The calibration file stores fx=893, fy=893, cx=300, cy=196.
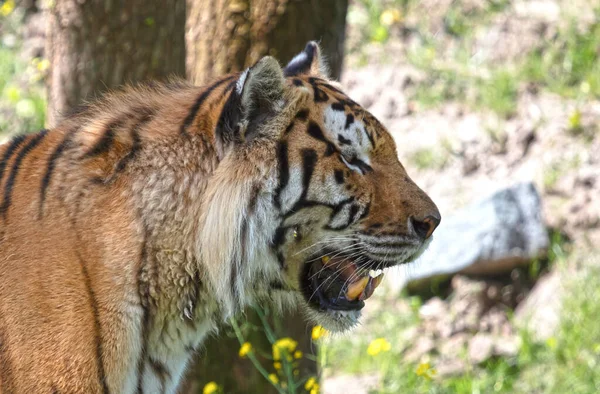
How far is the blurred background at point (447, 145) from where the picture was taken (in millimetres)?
4648

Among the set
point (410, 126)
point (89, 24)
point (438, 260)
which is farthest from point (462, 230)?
point (89, 24)

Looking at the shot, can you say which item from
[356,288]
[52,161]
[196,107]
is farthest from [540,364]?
[52,161]

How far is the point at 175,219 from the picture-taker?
3119 millimetres

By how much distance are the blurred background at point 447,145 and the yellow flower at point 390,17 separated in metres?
0.02

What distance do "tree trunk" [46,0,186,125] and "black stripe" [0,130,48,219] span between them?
1122 millimetres

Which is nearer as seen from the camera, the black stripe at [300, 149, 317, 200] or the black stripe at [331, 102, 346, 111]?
the black stripe at [300, 149, 317, 200]

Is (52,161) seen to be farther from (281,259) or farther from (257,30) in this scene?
(257,30)

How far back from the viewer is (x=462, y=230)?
679 cm

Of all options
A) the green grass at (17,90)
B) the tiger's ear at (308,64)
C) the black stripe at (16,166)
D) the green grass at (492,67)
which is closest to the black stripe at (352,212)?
the tiger's ear at (308,64)

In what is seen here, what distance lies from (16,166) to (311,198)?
43.2 inches

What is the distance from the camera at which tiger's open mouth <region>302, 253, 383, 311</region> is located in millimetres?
3441

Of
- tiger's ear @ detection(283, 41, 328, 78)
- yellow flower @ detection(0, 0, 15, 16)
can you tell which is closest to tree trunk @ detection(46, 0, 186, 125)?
tiger's ear @ detection(283, 41, 328, 78)

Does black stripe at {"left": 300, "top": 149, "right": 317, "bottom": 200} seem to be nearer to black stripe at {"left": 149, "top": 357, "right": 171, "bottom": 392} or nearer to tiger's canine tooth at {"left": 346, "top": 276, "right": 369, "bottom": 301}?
tiger's canine tooth at {"left": 346, "top": 276, "right": 369, "bottom": 301}

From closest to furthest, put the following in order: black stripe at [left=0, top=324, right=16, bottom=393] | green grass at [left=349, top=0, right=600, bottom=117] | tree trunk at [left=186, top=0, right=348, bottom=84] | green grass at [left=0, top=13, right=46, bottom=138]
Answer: black stripe at [left=0, top=324, right=16, bottom=393] < tree trunk at [left=186, top=0, right=348, bottom=84] < green grass at [left=349, top=0, right=600, bottom=117] < green grass at [left=0, top=13, right=46, bottom=138]
